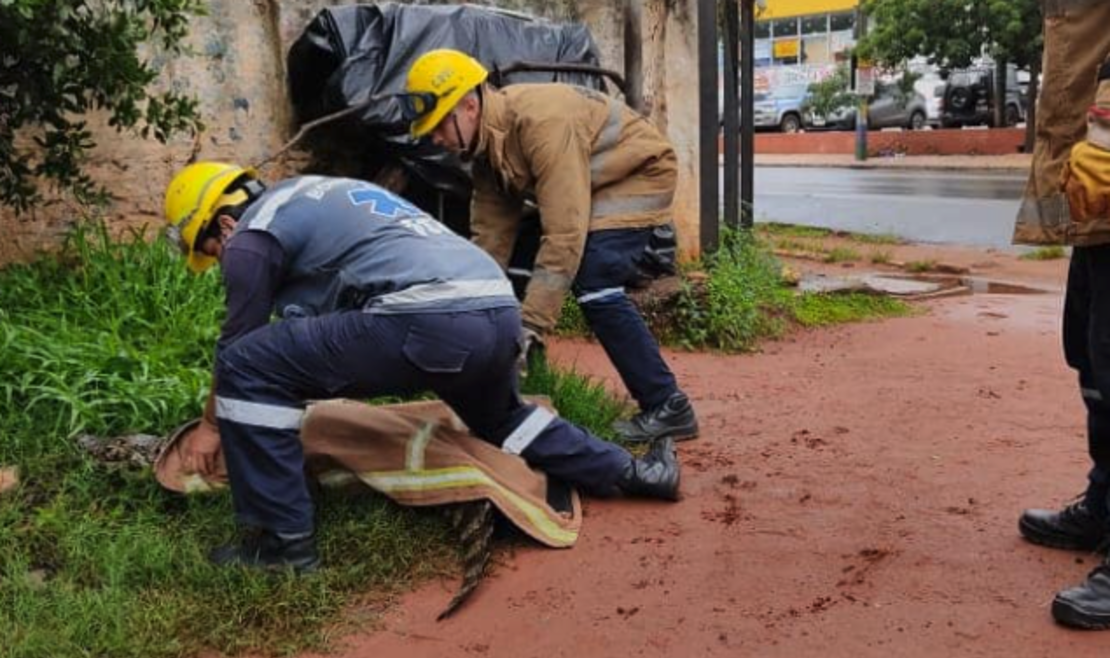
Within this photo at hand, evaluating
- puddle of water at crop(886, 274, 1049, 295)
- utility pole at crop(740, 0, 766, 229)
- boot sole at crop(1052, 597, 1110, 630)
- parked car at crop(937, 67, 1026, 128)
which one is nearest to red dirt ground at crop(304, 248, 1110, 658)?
boot sole at crop(1052, 597, 1110, 630)

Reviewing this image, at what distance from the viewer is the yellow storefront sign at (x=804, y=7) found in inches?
1743

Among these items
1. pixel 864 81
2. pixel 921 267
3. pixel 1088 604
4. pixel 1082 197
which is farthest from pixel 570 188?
pixel 864 81

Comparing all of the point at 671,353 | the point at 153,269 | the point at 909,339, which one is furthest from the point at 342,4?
the point at 909,339

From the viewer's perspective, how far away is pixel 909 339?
22.5 ft

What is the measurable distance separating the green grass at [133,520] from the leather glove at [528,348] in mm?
83

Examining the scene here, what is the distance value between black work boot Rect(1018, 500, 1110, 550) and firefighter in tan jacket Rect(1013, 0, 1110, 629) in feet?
0.27

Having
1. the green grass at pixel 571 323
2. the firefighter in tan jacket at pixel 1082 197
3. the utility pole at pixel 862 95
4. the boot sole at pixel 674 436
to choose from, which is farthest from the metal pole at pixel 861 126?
the firefighter in tan jacket at pixel 1082 197

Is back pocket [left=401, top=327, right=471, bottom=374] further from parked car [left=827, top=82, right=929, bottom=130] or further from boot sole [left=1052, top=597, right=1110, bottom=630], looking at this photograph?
parked car [left=827, top=82, right=929, bottom=130]

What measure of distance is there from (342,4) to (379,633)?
405 centimetres

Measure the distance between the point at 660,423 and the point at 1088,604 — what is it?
1.88m

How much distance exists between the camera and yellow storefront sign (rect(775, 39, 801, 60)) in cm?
4497

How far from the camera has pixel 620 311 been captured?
4379mm

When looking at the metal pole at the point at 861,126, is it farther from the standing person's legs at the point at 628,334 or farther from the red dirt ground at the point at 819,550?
the standing person's legs at the point at 628,334

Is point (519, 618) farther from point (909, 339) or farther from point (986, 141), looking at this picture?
point (986, 141)
